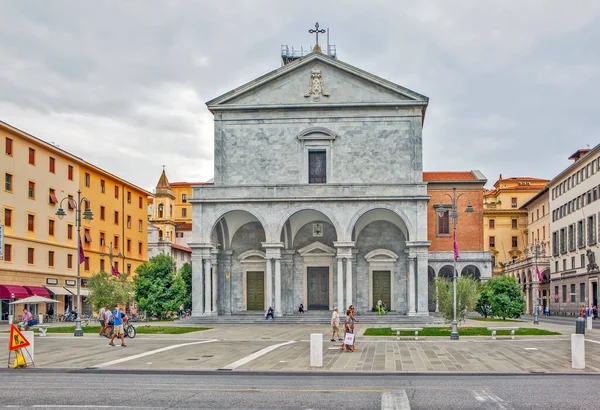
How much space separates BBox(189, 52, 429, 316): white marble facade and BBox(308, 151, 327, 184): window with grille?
10 centimetres

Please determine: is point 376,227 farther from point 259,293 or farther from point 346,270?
point 259,293

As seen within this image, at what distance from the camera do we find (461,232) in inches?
2430

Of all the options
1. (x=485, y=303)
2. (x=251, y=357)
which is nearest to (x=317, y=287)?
(x=485, y=303)

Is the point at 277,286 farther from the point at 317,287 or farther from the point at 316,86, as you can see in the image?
the point at 316,86

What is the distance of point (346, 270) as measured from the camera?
151 ft

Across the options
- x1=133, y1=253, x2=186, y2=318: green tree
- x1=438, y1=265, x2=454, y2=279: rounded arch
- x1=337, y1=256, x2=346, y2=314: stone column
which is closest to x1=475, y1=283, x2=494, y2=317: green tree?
x1=438, y1=265, x2=454, y2=279: rounded arch

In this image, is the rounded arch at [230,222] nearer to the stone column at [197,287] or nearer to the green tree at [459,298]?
the stone column at [197,287]

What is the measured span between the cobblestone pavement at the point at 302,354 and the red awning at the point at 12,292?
50.6ft

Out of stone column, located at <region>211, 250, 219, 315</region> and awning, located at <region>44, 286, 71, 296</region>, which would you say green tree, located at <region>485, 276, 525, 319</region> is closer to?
stone column, located at <region>211, 250, 219, 315</region>

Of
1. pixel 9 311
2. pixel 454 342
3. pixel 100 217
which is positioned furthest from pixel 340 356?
pixel 100 217

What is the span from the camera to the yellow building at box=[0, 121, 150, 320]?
164 feet

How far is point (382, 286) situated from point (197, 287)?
501 inches

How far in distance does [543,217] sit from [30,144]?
61.4 metres

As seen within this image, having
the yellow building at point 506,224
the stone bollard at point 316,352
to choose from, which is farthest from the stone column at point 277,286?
the yellow building at point 506,224
